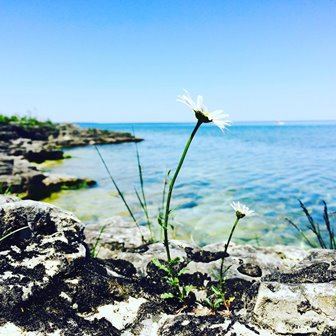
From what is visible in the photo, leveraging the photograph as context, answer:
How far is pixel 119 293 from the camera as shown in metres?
2.66

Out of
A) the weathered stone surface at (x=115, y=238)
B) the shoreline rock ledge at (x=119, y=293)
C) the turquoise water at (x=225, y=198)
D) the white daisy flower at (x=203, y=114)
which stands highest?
the white daisy flower at (x=203, y=114)

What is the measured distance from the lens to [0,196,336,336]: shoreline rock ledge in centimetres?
221

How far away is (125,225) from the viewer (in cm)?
566

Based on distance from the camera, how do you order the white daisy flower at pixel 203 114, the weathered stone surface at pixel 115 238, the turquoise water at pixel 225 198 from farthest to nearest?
the turquoise water at pixel 225 198 → the weathered stone surface at pixel 115 238 → the white daisy flower at pixel 203 114

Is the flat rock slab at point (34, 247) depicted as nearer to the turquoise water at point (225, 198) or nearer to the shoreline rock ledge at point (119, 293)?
the shoreline rock ledge at point (119, 293)

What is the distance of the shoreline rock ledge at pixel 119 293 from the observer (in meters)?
2.21

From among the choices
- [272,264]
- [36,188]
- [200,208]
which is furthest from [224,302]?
[36,188]

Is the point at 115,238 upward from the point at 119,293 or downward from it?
downward

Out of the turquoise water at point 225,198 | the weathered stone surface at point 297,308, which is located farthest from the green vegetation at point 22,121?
the weathered stone surface at point 297,308

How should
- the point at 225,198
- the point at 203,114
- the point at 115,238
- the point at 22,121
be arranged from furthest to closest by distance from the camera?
the point at 22,121 → the point at 225,198 → the point at 115,238 → the point at 203,114

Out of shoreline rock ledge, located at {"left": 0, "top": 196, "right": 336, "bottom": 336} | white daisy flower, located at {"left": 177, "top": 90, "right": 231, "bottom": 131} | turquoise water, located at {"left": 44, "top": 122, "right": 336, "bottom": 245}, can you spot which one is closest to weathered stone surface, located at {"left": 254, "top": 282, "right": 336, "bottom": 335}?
shoreline rock ledge, located at {"left": 0, "top": 196, "right": 336, "bottom": 336}

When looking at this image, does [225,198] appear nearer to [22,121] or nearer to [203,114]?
[203,114]

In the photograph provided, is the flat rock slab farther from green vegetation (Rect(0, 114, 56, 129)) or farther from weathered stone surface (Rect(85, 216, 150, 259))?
green vegetation (Rect(0, 114, 56, 129))

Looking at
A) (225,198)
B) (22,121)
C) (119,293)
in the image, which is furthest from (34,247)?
(22,121)
